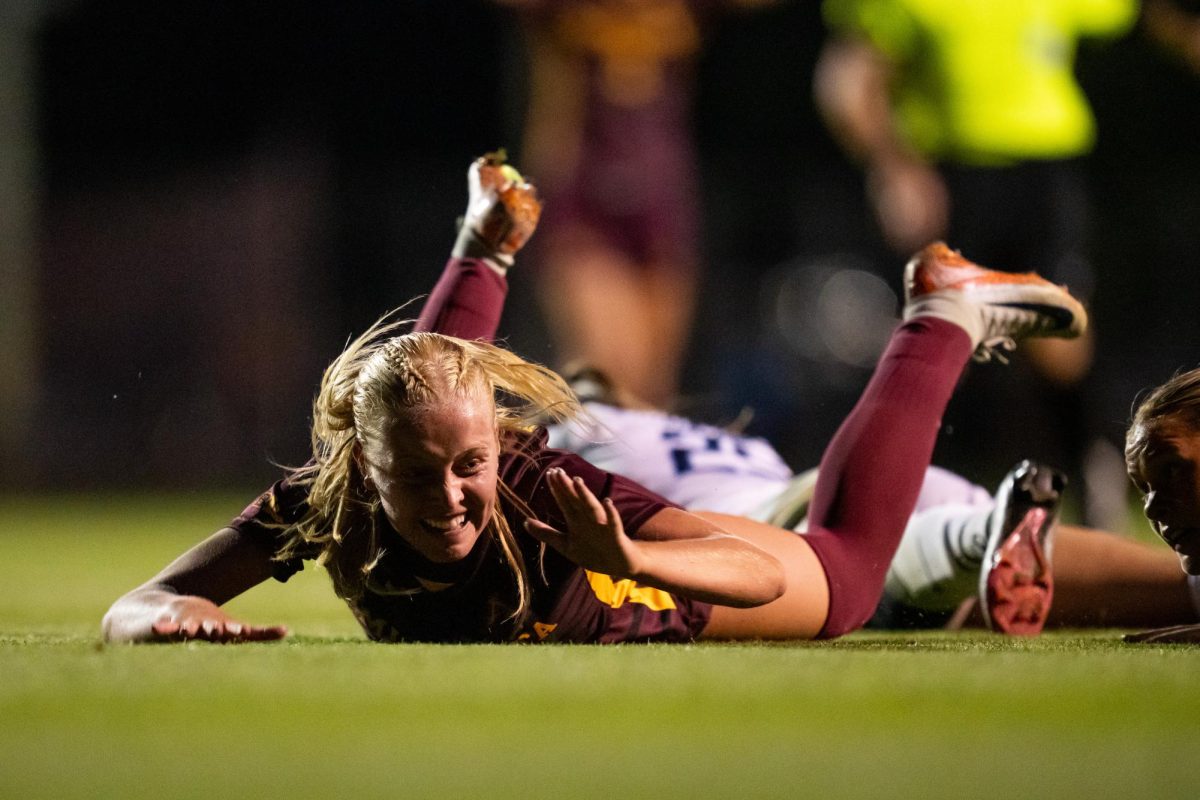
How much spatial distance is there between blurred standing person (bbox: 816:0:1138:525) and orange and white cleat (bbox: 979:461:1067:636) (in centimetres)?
225

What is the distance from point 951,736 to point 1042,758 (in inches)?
6.0

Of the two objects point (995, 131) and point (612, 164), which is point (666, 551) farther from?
point (612, 164)

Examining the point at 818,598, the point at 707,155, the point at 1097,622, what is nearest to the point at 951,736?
the point at 818,598

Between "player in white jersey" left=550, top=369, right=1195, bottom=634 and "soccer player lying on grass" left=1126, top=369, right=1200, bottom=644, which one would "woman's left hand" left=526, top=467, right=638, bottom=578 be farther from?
"soccer player lying on grass" left=1126, top=369, right=1200, bottom=644

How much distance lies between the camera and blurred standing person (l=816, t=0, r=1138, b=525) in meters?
5.73

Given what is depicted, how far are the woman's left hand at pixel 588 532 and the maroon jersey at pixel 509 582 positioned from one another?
38 cm

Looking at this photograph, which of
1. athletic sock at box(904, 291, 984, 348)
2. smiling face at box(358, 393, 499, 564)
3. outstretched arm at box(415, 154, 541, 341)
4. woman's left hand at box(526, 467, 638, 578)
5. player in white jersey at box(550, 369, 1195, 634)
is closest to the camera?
woman's left hand at box(526, 467, 638, 578)

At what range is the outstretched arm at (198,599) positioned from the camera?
109 inches

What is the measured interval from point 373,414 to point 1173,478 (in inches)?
54.0

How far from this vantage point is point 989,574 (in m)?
3.38

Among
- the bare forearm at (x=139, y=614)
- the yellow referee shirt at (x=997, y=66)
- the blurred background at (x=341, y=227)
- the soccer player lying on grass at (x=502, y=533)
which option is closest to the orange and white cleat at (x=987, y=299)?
the soccer player lying on grass at (x=502, y=533)

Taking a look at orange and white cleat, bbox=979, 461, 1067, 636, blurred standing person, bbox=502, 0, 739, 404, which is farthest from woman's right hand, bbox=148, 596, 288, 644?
blurred standing person, bbox=502, 0, 739, 404

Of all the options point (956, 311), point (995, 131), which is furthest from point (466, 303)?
point (995, 131)

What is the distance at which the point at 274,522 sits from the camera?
2.92 metres
